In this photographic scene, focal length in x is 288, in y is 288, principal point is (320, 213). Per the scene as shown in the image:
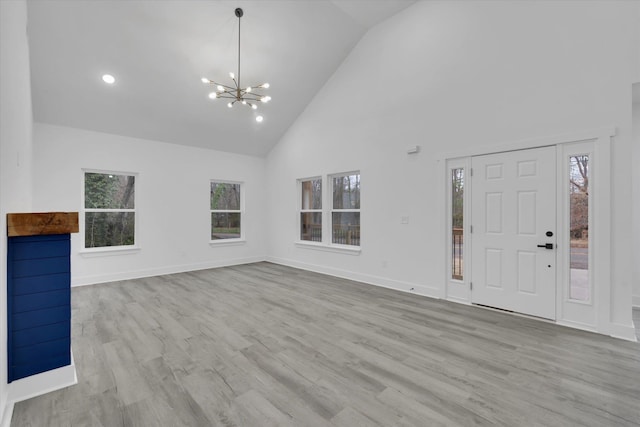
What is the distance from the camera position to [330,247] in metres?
5.72

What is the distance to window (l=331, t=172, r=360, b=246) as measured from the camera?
5418 mm

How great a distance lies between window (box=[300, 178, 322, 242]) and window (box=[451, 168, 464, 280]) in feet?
9.14

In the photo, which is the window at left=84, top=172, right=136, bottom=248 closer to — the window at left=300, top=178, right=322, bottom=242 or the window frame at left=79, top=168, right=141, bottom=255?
the window frame at left=79, top=168, right=141, bottom=255

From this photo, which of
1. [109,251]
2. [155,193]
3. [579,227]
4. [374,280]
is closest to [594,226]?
[579,227]

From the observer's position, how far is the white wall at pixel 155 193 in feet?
15.5

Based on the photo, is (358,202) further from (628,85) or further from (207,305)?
(628,85)

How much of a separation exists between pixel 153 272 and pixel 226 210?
2017mm

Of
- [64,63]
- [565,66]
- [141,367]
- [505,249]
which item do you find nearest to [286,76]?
[64,63]

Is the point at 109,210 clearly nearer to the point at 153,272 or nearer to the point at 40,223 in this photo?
the point at 153,272

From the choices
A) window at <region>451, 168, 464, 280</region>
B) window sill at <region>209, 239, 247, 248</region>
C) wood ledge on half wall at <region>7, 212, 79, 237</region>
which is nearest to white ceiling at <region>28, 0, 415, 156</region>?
window sill at <region>209, 239, 247, 248</region>

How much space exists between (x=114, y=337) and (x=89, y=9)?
3.94 meters

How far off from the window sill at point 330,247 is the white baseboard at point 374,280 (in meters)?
0.35

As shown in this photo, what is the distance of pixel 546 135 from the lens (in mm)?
3256

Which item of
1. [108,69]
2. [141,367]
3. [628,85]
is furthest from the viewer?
[108,69]
